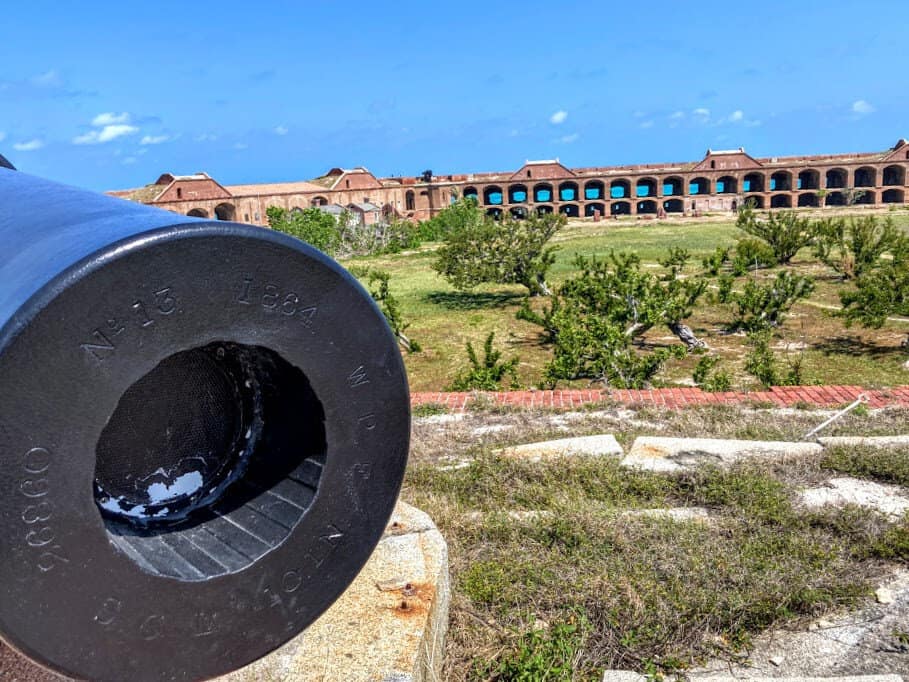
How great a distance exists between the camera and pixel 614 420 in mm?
4918

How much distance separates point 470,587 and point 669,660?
68cm

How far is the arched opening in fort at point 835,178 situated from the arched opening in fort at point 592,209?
447 inches

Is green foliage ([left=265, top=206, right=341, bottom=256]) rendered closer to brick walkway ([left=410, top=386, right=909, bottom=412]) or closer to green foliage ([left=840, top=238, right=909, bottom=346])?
green foliage ([left=840, top=238, right=909, bottom=346])

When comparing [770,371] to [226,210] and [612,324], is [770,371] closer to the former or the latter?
[612,324]

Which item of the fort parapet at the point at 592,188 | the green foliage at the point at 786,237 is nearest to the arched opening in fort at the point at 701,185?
the fort parapet at the point at 592,188

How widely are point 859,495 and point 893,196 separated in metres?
45.3

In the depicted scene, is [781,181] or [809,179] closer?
[809,179]

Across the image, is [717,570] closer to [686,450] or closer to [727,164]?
[686,450]

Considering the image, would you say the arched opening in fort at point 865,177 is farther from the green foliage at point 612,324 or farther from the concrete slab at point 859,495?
the concrete slab at point 859,495

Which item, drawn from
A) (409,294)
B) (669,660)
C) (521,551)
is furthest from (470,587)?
(409,294)

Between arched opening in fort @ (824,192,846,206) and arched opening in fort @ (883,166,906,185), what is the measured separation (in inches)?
91.7

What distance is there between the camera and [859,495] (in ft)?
11.3

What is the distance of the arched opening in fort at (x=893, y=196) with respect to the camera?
42.5m

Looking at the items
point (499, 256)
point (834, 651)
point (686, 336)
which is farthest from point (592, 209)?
point (834, 651)
